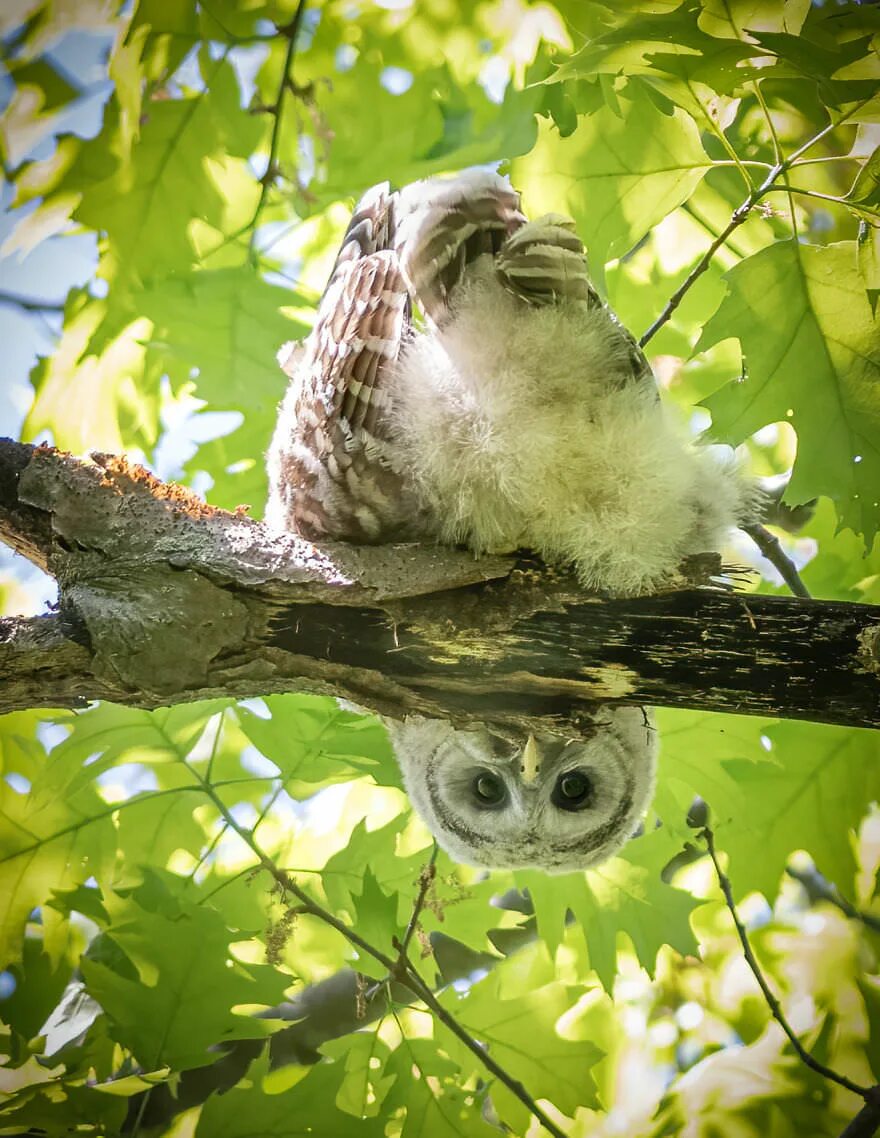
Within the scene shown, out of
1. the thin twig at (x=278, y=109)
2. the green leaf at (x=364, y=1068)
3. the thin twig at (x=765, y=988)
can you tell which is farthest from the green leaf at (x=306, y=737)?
the thin twig at (x=278, y=109)

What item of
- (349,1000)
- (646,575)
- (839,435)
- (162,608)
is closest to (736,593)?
(646,575)

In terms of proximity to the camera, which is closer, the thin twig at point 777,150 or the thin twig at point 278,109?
the thin twig at point 777,150

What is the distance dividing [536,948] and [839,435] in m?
1.15

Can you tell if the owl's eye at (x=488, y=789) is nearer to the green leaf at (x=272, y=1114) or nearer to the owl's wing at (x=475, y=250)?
the green leaf at (x=272, y=1114)

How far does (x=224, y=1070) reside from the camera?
1.66 meters

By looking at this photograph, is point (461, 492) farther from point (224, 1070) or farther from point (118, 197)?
point (224, 1070)

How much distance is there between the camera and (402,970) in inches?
66.4

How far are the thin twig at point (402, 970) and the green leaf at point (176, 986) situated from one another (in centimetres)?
13

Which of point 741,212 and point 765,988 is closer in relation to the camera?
point 741,212

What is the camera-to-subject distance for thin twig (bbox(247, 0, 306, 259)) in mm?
1428

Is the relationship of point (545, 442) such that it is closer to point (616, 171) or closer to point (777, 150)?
point (616, 171)

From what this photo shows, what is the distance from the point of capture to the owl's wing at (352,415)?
1333 mm

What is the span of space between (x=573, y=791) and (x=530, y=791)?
8cm

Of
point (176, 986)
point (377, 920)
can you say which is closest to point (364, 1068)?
point (377, 920)
